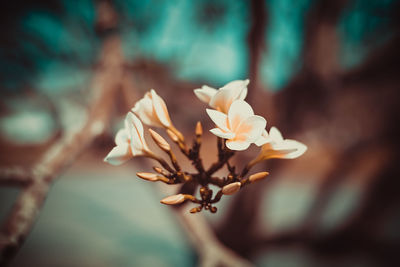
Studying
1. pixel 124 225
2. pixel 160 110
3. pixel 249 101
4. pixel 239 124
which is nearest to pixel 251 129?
pixel 239 124

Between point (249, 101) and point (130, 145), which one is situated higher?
point (249, 101)

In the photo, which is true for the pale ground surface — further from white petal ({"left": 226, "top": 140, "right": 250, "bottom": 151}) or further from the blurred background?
white petal ({"left": 226, "top": 140, "right": 250, "bottom": 151})

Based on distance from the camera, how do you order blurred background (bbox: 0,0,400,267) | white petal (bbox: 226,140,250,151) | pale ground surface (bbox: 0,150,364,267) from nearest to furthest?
white petal (bbox: 226,140,250,151), blurred background (bbox: 0,0,400,267), pale ground surface (bbox: 0,150,364,267)

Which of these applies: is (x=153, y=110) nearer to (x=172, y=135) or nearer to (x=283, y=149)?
(x=172, y=135)

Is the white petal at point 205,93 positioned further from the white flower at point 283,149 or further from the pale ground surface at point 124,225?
the pale ground surface at point 124,225

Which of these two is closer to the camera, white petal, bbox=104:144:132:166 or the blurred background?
white petal, bbox=104:144:132:166

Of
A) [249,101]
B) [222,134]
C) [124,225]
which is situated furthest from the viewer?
[124,225]

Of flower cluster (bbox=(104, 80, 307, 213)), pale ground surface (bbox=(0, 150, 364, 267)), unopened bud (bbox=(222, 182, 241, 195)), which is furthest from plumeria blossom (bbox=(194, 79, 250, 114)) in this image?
pale ground surface (bbox=(0, 150, 364, 267))

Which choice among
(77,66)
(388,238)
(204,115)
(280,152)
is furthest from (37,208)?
(388,238)
